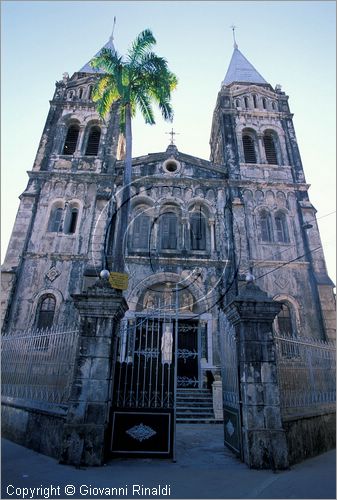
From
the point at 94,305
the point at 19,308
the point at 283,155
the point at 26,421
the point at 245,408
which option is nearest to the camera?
the point at 245,408

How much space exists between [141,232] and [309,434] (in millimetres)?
12094

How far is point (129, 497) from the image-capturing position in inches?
170

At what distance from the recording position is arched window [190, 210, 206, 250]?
1673 centimetres

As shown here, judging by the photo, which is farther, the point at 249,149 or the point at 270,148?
the point at 270,148

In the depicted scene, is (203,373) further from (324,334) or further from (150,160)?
(150,160)

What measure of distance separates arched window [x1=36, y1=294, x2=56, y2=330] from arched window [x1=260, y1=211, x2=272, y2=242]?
1157 cm

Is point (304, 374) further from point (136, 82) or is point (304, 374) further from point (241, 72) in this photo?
point (241, 72)

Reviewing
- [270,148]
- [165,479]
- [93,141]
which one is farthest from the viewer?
[270,148]

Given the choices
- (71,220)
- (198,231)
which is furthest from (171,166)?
(71,220)

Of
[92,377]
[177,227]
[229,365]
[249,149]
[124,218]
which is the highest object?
A: [249,149]

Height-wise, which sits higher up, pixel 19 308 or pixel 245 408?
pixel 19 308

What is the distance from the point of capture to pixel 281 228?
17500 mm

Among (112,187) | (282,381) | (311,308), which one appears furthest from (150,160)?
(282,381)

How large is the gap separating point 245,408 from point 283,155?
17.8 m
